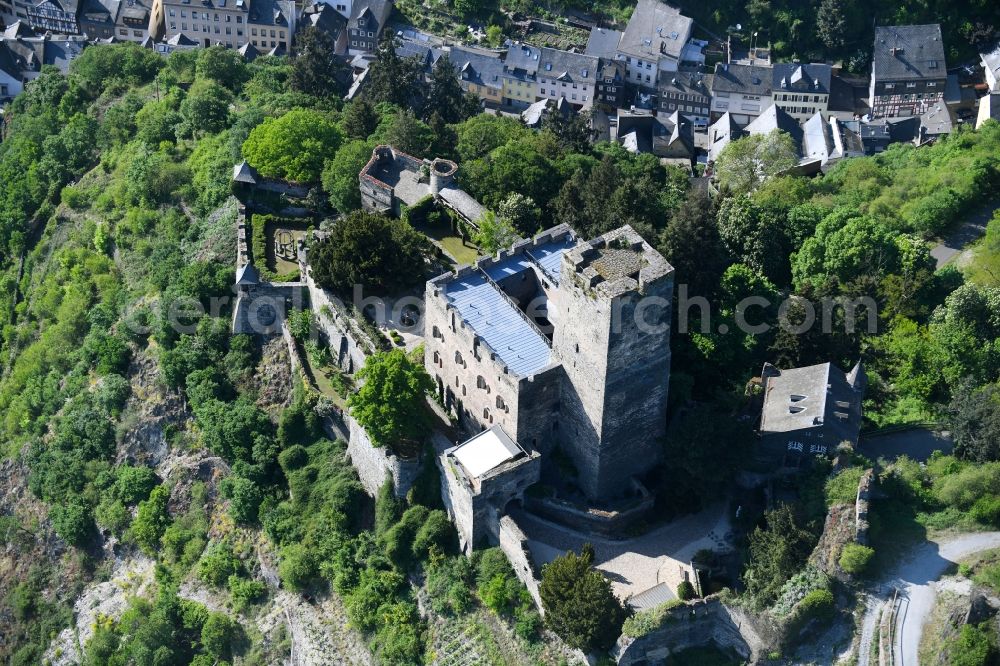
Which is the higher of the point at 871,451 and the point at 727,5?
the point at 727,5

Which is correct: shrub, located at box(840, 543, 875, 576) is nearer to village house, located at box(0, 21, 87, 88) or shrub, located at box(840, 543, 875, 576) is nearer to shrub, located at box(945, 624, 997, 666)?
shrub, located at box(945, 624, 997, 666)

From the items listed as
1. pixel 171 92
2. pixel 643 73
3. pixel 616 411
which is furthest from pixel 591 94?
pixel 616 411

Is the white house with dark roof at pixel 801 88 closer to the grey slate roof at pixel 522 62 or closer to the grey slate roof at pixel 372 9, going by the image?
the grey slate roof at pixel 522 62

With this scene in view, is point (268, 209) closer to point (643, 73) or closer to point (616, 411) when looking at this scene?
point (616, 411)

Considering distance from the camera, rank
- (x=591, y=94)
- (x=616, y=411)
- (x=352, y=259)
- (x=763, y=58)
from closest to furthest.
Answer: (x=616, y=411) < (x=352, y=259) < (x=591, y=94) < (x=763, y=58)

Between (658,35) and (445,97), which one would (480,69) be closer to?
(658,35)

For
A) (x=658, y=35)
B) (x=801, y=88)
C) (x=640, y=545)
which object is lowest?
(x=640, y=545)

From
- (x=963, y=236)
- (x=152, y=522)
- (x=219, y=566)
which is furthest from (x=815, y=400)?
(x=152, y=522)
